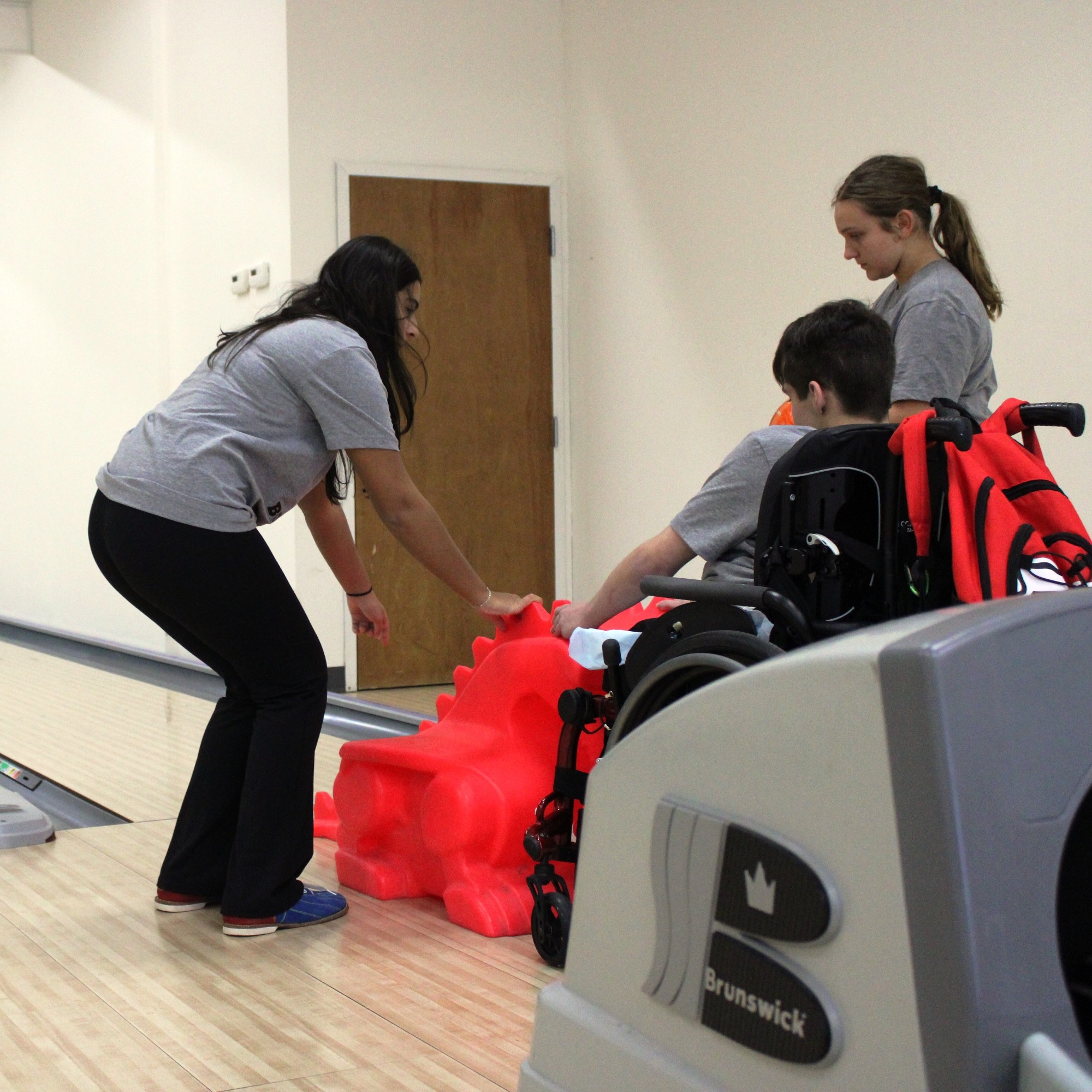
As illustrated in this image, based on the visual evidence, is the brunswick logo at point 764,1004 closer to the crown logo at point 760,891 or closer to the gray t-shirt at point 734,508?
the crown logo at point 760,891

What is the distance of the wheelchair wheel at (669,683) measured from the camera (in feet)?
4.90

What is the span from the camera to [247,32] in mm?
5387

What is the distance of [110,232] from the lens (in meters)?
7.04

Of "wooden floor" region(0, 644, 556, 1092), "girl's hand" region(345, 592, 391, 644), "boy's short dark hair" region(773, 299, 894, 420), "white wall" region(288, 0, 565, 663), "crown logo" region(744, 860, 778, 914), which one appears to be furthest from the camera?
"white wall" region(288, 0, 565, 663)

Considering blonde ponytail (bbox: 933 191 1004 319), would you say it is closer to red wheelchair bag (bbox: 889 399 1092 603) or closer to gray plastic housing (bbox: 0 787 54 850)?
red wheelchair bag (bbox: 889 399 1092 603)

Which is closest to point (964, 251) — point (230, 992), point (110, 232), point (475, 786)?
point (475, 786)

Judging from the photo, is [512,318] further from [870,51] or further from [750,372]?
[870,51]

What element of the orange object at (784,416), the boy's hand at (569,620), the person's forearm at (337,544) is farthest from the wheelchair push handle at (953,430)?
the person's forearm at (337,544)

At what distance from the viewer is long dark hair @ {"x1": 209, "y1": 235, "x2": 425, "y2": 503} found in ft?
7.13

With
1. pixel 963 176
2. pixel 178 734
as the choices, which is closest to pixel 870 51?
pixel 963 176

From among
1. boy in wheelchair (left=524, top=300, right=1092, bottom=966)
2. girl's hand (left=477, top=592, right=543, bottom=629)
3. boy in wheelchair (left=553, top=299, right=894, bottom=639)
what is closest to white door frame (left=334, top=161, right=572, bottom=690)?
girl's hand (left=477, top=592, right=543, bottom=629)

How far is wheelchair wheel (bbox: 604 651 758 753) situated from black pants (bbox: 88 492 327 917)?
66cm

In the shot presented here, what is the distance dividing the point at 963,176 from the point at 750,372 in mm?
1040

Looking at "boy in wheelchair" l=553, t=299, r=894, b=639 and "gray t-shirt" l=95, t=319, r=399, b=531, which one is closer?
"boy in wheelchair" l=553, t=299, r=894, b=639
